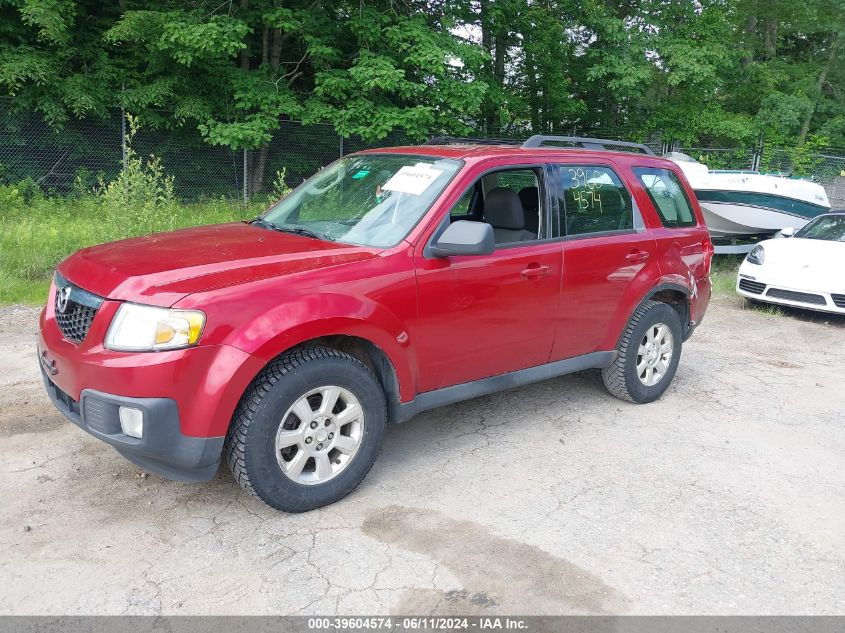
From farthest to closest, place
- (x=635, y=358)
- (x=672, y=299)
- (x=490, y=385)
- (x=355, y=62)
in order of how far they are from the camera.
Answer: (x=355, y=62) → (x=672, y=299) → (x=635, y=358) → (x=490, y=385)

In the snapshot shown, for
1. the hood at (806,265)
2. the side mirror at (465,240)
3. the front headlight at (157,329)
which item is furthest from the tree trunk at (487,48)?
the front headlight at (157,329)

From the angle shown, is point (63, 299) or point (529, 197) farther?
point (529, 197)

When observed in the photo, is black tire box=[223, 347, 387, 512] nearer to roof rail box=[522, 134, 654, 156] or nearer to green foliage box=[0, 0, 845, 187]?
roof rail box=[522, 134, 654, 156]

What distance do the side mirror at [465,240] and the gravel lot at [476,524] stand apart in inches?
51.5

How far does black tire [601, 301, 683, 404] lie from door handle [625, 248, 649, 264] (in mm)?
364

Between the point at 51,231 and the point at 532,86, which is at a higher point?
the point at 532,86

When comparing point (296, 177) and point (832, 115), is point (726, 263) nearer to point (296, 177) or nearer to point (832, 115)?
point (296, 177)

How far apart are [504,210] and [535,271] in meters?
0.60

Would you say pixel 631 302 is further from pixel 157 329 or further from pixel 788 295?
pixel 788 295

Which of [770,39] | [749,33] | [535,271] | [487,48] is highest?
[749,33]

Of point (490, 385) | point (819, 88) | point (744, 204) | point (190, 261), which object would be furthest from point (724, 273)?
point (819, 88)

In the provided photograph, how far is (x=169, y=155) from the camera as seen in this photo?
14.2 meters

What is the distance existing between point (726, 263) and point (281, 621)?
11796mm

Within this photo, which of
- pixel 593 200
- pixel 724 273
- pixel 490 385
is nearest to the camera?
pixel 490 385
